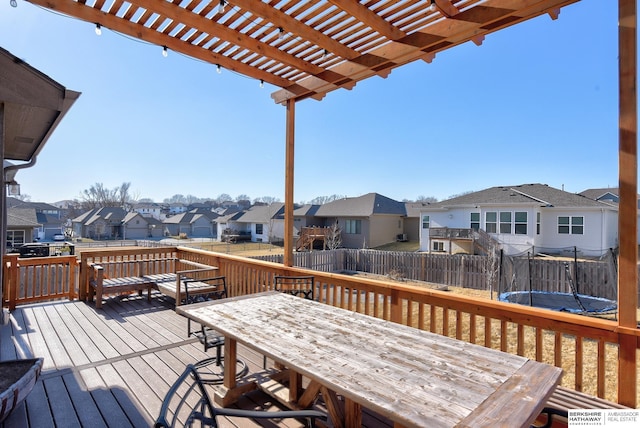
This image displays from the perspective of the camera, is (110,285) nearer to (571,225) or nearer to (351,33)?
(351,33)

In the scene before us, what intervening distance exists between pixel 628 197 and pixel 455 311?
6.09 feet

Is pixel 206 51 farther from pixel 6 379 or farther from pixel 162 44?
pixel 6 379

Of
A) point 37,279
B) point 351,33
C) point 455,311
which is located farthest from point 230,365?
point 37,279

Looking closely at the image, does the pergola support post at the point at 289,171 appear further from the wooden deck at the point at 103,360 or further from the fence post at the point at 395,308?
the fence post at the point at 395,308

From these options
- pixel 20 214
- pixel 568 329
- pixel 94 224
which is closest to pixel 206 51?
pixel 568 329

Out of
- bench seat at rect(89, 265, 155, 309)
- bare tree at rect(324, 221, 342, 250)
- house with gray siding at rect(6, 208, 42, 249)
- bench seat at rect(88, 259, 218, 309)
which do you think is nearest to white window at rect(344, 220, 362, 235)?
bare tree at rect(324, 221, 342, 250)

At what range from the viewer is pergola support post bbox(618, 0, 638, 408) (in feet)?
6.62

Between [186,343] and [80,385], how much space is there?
1.12m

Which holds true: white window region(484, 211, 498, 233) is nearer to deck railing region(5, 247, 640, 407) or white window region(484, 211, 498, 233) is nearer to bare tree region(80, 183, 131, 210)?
deck railing region(5, 247, 640, 407)

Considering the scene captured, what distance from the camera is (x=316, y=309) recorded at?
8.93 ft

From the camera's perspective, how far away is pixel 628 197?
2.08 meters

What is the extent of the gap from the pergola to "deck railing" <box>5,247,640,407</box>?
16 centimetres

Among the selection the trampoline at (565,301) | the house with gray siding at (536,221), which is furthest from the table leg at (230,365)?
the house with gray siding at (536,221)

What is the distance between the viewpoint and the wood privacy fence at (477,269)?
430 inches
